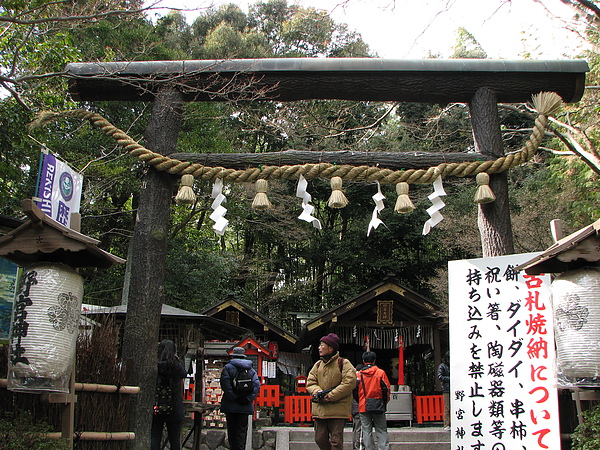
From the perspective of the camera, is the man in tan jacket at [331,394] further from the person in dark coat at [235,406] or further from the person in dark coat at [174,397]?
the person in dark coat at [174,397]

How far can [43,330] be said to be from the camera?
14.3 feet

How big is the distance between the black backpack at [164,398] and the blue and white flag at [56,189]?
2.13m

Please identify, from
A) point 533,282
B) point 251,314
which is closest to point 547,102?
point 533,282

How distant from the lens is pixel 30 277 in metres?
4.49

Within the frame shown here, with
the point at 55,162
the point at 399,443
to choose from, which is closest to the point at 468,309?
the point at 55,162

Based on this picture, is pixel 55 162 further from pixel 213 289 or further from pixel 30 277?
pixel 213 289

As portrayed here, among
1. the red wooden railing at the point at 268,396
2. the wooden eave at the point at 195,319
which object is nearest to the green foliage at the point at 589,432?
the wooden eave at the point at 195,319

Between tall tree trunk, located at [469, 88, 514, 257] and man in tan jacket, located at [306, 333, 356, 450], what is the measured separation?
203 centimetres

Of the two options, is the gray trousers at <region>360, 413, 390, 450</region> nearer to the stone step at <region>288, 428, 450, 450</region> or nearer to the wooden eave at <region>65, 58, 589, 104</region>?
the stone step at <region>288, 428, 450, 450</region>

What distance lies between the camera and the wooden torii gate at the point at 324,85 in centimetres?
666

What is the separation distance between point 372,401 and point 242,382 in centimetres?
183

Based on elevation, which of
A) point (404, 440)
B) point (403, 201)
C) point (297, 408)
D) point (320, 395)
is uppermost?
point (403, 201)

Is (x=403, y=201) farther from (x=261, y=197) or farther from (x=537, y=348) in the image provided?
(x=537, y=348)

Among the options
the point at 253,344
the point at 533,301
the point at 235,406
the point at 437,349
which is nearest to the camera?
the point at 533,301
